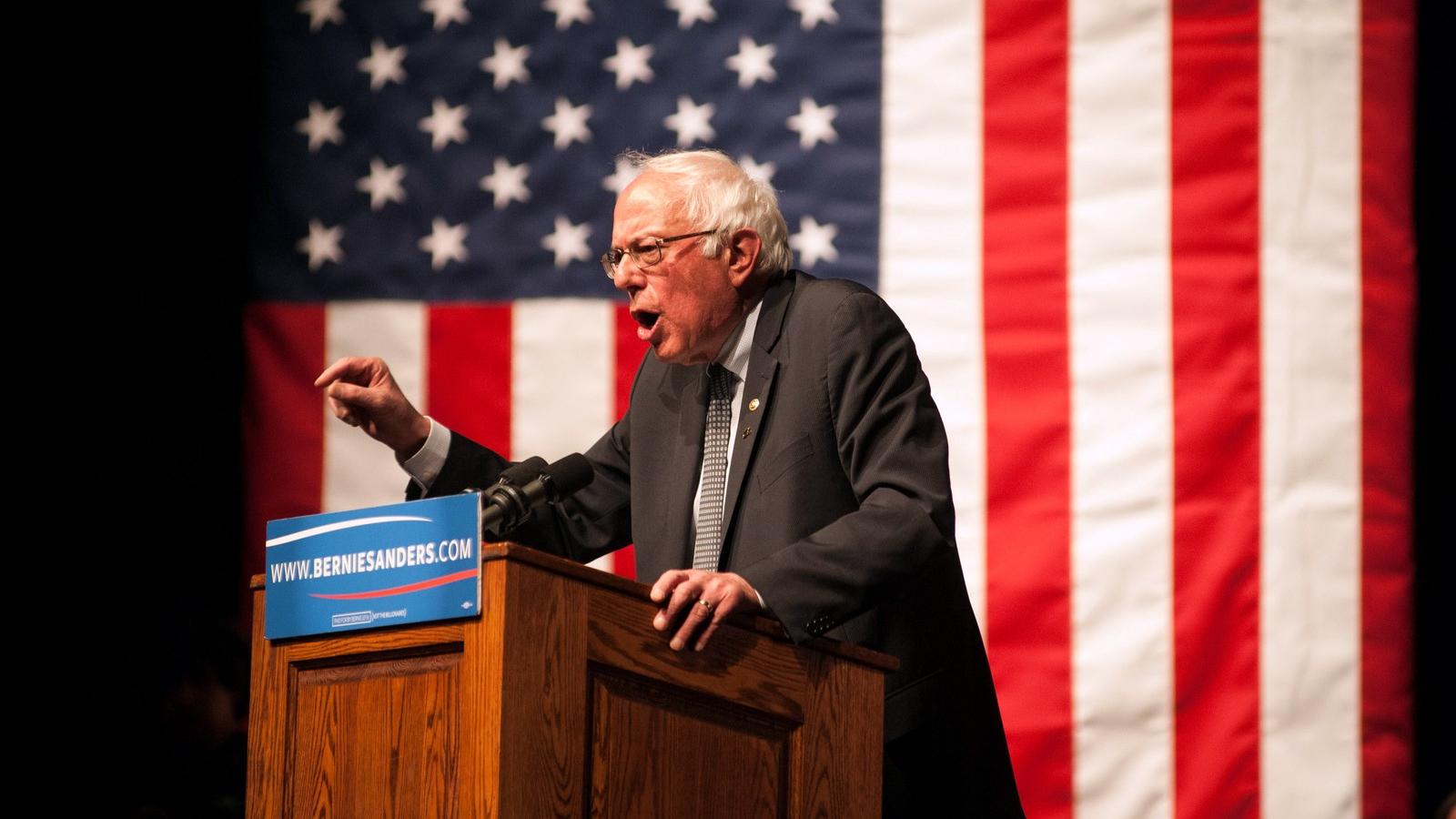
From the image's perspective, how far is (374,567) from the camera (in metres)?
1.90

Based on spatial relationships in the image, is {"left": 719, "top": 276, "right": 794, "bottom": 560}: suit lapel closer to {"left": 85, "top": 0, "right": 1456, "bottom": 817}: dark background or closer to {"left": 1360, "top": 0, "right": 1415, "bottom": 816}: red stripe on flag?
{"left": 85, "top": 0, "right": 1456, "bottom": 817}: dark background


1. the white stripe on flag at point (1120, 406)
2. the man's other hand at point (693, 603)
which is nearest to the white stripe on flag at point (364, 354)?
the white stripe on flag at point (1120, 406)

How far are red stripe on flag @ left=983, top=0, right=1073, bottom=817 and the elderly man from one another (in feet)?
4.86

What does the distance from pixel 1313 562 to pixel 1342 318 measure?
0.59 m

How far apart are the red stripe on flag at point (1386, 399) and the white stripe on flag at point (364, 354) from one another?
7.87 ft

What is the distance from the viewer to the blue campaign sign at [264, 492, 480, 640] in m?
1.81

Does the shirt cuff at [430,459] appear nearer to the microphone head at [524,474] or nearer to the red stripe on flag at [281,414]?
the microphone head at [524,474]

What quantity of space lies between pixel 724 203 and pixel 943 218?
5.40 ft

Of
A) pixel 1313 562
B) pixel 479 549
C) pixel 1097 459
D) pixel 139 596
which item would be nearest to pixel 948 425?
pixel 1097 459

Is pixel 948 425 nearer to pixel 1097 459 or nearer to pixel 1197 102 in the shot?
pixel 1097 459

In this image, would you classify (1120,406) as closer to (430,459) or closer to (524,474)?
(430,459)

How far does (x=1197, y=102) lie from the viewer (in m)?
4.22

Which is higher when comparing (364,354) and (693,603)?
(364,354)

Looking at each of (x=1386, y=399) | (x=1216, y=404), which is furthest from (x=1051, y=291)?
(x=1386, y=399)
